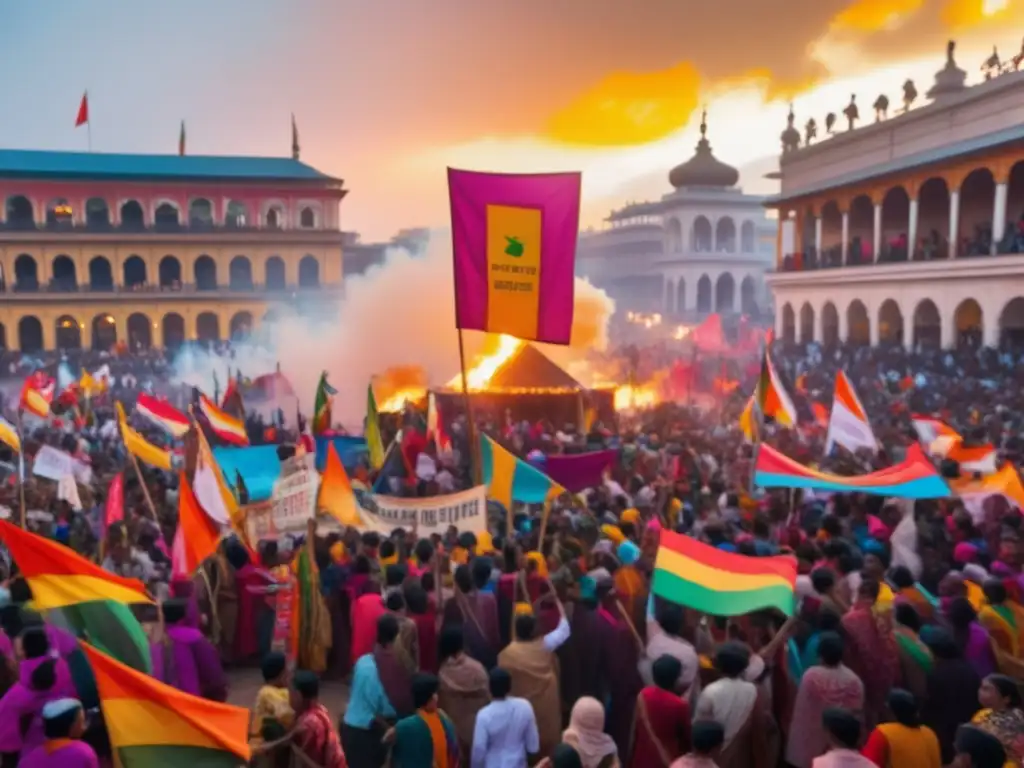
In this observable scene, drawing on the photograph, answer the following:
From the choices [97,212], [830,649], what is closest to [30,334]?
[97,212]

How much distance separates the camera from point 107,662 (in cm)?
376

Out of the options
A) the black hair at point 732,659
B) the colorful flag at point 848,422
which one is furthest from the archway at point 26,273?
the black hair at point 732,659

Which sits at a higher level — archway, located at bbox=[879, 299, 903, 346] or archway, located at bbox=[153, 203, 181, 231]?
archway, located at bbox=[153, 203, 181, 231]

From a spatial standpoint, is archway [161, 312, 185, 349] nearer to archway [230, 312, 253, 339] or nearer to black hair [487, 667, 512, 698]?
archway [230, 312, 253, 339]

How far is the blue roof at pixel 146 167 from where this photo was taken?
41125 mm

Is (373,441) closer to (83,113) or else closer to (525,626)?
(525,626)

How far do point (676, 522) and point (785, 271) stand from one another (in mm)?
30107

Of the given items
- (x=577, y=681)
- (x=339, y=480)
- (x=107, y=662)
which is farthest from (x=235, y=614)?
(x=107, y=662)

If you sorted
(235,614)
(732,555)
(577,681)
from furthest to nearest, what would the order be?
(235,614)
(577,681)
(732,555)

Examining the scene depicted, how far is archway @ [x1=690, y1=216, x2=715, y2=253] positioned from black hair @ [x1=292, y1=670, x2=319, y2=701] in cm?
4971

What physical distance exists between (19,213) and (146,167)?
6005 millimetres

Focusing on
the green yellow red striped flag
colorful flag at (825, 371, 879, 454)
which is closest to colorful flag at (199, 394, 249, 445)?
the green yellow red striped flag

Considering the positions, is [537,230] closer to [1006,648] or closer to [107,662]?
[1006,648]

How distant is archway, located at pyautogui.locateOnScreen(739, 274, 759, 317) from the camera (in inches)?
2061
